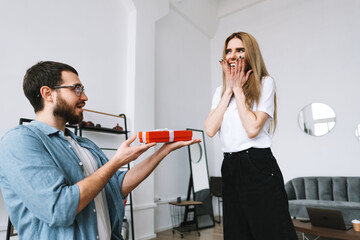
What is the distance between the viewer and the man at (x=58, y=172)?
0.85 metres

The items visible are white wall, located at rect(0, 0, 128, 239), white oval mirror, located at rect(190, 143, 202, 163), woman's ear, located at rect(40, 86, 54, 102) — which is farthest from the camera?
white oval mirror, located at rect(190, 143, 202, 163)

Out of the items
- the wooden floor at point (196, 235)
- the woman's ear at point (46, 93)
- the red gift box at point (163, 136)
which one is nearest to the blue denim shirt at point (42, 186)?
the woman's ear at point (46, 93)

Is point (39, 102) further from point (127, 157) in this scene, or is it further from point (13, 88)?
point (13, 88)

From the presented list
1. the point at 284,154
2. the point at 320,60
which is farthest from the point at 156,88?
the point at 320,60

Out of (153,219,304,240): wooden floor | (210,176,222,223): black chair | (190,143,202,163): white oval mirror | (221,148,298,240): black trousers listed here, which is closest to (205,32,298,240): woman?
(221,148,298,240): black trousers

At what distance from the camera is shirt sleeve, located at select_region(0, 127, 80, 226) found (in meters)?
0.84

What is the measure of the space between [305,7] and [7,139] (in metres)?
5.71

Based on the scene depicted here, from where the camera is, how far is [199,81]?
5793 millimetres

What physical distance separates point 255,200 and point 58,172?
0.82 m

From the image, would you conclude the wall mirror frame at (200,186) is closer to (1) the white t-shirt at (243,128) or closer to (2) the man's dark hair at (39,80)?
(1) the white t-shirt at (243,128)

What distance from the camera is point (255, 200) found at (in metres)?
1.18

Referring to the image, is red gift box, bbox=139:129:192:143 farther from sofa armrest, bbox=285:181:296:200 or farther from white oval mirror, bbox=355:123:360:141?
white oval mirror, bbox=355:123:360:141

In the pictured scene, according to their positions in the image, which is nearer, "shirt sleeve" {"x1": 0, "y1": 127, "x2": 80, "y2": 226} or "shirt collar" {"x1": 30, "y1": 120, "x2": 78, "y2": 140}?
"shirt sleeve" {"x1": 0, "y1": 127, "x2": 80, "y2": 226}

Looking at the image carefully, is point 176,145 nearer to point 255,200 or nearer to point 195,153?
point 255,200
